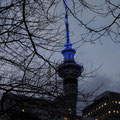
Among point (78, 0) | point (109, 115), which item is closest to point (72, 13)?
point (78, 0)

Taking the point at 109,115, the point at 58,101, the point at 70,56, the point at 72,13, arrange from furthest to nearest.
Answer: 1. the point at 109,115
2. the point at 70,56
3. the point at 58,101
4. the point at 72,13

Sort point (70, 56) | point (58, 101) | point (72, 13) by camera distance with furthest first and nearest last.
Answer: point (70, 56), point (58, 101), point (72, 13)

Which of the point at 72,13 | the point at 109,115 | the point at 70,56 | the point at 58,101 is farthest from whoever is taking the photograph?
the point at 109,115

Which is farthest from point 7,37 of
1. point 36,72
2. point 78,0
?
point 78,0

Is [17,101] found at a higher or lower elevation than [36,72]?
lower

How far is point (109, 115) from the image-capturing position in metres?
129

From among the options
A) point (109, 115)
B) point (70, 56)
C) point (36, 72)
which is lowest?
point (36, 72)

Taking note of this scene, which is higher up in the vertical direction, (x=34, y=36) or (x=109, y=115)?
(x=109, y=115)

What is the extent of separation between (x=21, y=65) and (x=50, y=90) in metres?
1.09

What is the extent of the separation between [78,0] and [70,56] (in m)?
103

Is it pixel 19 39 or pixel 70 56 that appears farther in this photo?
pixel 70 56

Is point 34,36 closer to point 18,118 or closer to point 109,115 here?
point 18,118

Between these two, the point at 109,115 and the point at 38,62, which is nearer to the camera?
the point at 38,62

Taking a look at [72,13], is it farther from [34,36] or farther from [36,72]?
[36,72]
